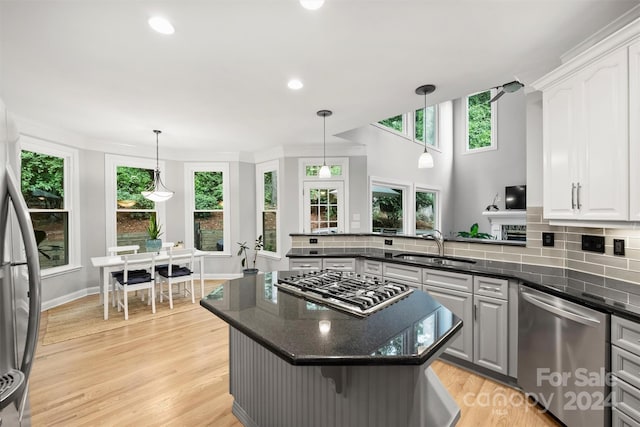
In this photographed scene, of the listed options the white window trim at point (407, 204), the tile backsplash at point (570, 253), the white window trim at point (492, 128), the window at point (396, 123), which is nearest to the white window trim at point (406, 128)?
the window at point (396, 123)

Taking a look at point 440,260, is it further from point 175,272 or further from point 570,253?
point 175,272

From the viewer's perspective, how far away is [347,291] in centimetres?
155

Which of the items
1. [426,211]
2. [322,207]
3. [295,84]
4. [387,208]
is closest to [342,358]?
[295,84]

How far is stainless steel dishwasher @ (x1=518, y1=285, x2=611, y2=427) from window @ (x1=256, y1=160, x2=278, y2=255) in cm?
411

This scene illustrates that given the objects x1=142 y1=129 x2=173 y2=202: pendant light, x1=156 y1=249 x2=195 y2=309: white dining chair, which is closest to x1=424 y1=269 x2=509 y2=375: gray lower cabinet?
x1=156 y1=249 x2=195 y2=309: white dining chair

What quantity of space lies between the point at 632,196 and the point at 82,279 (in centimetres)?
650

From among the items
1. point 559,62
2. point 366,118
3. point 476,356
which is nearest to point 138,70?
point 366,118

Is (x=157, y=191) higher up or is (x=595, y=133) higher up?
(x=595, y=133)

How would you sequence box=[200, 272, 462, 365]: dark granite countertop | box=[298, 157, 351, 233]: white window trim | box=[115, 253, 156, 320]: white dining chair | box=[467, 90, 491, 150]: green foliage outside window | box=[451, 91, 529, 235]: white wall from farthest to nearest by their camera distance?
box=[467, 90, 491, 150]: green foliage outside window → box=[451, 91, 529, 235]: white wall → box=[298, 157, 351, 233]: white window trim → box=[115, 253, 156, 320]: white dining chair → box=[200, 272, 462, 365]: dark granite countertop

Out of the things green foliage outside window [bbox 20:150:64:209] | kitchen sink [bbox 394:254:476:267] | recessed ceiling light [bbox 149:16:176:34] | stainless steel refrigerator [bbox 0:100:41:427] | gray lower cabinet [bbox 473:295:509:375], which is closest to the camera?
stainless steel refrigerator [bbox 0:100:41:427]

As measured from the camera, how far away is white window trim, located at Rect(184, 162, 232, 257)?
5.72 m

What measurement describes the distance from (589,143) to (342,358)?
207 centimetres

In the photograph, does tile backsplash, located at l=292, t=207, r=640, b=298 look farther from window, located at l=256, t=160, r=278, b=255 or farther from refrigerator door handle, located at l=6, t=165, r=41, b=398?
window, located at l=256, t=160, r=278, b=255

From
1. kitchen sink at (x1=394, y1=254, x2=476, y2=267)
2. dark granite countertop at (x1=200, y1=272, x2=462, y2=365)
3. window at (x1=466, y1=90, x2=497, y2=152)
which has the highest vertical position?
window at (x1=466, y1=90, x2=497, y2=152)
